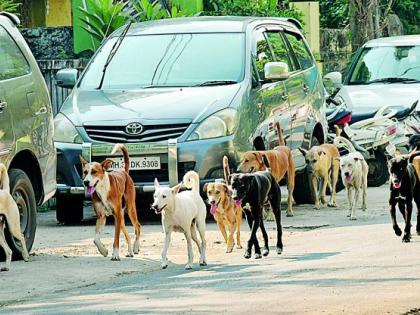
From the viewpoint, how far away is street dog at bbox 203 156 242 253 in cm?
1395

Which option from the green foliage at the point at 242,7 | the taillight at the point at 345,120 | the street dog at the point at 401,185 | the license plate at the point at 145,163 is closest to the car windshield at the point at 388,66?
the taillight at the point at 345,120

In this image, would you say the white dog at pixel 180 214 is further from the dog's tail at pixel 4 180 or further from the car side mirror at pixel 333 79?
the car side mirror at pixel 333 79

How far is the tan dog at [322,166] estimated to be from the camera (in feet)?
60.9

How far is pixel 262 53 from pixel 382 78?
566cm

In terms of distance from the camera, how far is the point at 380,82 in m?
23.1

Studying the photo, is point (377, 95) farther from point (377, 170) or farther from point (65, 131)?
point (65, 131)

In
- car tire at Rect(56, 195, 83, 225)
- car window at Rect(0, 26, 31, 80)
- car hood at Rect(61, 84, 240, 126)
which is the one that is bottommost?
car tire at Rect(56, 195, 83, 225)

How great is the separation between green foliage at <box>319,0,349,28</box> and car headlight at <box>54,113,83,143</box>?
1908 cm

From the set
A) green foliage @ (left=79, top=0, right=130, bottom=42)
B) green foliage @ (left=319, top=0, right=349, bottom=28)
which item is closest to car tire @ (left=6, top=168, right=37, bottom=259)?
green foliage @ (left=79, top=0, right=130, bottom=42)

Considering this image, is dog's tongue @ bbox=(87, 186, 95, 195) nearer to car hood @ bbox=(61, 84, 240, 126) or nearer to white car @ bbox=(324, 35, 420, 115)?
car hood @ bbox=(61, 84, 240, 126)

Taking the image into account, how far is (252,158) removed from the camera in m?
15.3

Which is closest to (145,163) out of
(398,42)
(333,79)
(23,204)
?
(23,204)

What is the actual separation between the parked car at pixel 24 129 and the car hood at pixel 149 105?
1.93 m

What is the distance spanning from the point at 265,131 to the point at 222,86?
827mm
